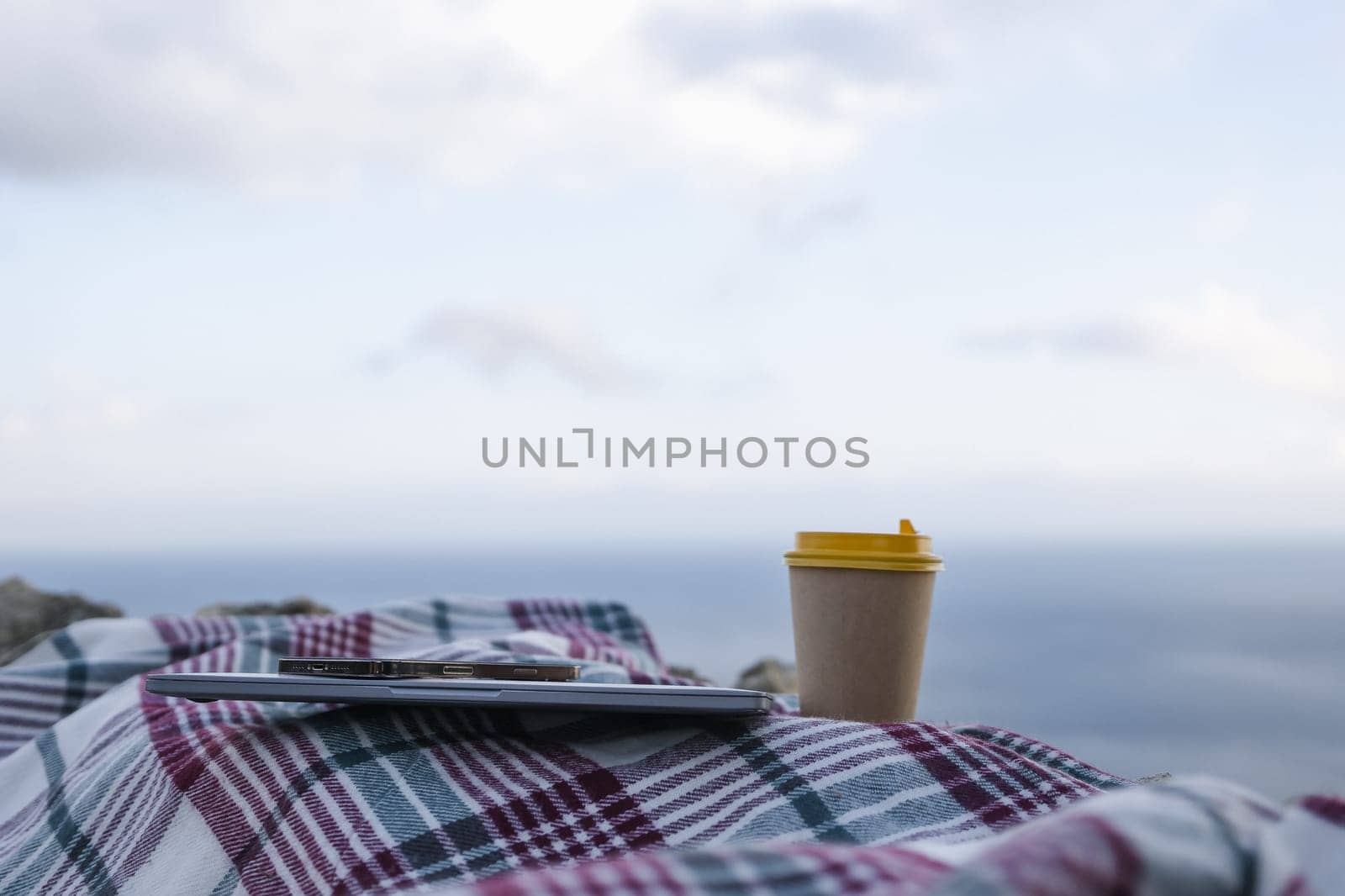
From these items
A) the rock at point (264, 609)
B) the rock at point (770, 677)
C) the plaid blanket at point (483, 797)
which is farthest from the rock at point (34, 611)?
the rock at point (770, 677)

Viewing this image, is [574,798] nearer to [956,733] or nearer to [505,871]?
[505,871]

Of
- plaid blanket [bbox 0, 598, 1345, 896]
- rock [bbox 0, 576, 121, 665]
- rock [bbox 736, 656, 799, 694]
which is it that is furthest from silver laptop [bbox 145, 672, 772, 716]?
rock [bbox 0, 576, 121, 665]

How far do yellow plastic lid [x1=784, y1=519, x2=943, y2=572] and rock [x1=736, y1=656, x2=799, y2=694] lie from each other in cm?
58

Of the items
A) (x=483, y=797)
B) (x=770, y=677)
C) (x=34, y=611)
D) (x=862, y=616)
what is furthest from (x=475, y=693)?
(x=34, y=611)

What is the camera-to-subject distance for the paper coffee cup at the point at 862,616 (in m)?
0.68

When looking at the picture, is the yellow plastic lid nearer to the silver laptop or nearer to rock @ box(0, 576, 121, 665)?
the silver laptop

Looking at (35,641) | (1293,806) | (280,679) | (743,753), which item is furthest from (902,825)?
(35,641)

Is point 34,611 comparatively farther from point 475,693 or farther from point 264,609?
point 475,693

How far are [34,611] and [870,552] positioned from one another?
3.75 ft

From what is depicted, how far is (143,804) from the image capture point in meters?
0.63

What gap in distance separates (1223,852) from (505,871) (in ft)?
1.05

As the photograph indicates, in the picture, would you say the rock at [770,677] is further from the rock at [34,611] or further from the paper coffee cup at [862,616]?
the rock at [34,611]

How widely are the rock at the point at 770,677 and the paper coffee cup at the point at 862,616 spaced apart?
0.54 meters

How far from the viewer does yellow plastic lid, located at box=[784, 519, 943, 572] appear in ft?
2.23
